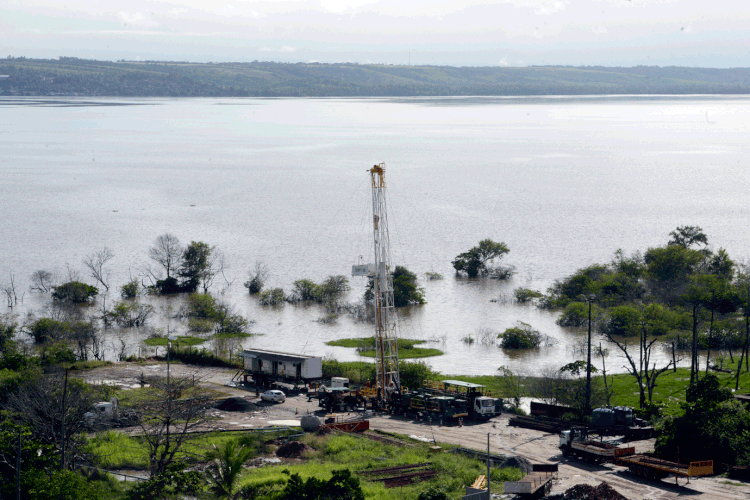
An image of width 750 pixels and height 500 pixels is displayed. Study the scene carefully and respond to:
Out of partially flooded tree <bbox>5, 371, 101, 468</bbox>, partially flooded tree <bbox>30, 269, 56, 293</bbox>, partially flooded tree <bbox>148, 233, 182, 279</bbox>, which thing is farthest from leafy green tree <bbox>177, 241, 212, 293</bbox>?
partially flooded tree <bbox>5, 371, 101, 468</bbox>

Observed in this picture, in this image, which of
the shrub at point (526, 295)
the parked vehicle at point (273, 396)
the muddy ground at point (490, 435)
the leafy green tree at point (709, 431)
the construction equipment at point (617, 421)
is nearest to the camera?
the muddy ground at point (490, 435)

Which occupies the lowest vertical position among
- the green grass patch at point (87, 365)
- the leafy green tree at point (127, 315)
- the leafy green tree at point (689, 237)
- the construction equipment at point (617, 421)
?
the leafy green tree at point (127, 315)

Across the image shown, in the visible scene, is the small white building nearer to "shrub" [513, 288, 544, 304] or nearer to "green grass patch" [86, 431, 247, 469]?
"green grass patch" [86, 431, 247, 469]

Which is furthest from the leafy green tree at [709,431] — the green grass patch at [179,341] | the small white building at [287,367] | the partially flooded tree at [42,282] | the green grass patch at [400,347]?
the partially flooded tree at [42,282]

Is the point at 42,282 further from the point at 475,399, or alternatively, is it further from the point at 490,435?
the point at 490,435

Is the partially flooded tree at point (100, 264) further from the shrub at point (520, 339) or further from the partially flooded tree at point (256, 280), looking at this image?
the shrub at point (520, 339)

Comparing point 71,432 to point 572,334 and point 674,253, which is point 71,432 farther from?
point 674,253

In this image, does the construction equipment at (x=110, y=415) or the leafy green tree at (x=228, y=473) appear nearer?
the leafy green tree at (x=228, y=473)
